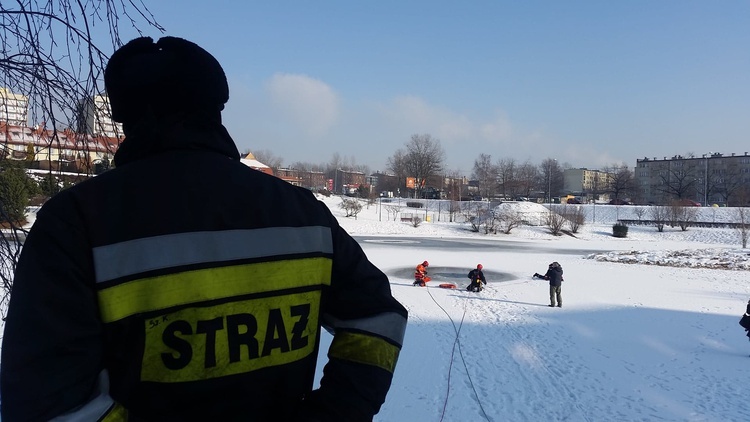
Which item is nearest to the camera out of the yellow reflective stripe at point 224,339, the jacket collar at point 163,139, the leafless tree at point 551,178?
the yellow reflective stripe at point 224,339

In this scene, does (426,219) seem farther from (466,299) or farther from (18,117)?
(18,117)

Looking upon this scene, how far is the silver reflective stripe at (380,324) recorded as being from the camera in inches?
64.4

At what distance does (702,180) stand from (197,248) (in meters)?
109

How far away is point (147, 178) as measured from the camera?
4.38 ft

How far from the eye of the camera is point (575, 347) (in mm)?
10477

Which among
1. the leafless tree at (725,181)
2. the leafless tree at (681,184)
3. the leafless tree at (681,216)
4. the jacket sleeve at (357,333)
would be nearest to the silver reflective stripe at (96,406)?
the jacket sleeve at (357,333)

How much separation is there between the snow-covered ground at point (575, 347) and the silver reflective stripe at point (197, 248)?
553 centimetres

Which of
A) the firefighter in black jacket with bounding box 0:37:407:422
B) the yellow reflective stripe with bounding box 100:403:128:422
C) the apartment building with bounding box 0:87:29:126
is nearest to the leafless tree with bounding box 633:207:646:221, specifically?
the apartment building with bounding box 0:87:29:126

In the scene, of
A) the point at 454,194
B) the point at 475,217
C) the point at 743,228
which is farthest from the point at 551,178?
the point at 743,228

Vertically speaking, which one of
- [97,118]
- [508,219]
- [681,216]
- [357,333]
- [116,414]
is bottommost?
[508,219]

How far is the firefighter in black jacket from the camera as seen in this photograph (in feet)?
3.87

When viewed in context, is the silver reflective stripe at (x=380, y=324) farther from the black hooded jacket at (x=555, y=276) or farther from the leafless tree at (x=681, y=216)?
the leafless tree at (x=681, y=216)

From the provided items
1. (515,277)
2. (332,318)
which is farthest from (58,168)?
(515,277)

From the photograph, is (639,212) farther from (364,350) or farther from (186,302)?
(186,302)
